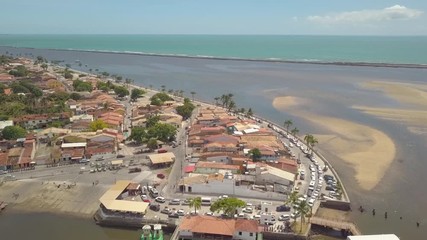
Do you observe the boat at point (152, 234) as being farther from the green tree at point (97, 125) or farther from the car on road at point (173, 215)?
the green tree at point (97, 125)

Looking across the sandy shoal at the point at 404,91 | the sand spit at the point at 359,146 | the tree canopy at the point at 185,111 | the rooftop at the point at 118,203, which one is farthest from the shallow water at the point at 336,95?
the rooftop at the point at 118,203

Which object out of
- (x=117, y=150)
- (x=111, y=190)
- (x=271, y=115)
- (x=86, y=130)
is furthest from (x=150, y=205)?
(x=271, y=115)

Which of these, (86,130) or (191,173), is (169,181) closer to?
(191,173)

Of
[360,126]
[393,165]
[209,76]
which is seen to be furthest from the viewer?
[209,76]

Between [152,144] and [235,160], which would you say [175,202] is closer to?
[235,160]

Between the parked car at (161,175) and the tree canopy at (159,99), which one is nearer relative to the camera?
the parked car at (161,175)

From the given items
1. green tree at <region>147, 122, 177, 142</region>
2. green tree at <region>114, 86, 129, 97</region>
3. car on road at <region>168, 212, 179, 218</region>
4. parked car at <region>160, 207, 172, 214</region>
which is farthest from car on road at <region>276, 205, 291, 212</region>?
green tree at <region>114, 86, 129, 97</region>
